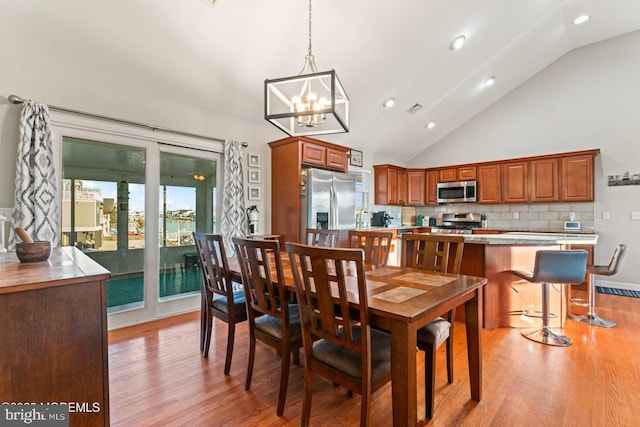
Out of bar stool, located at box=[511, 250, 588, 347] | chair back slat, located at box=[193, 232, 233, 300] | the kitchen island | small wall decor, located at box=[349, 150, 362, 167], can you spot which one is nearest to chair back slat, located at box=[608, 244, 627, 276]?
the kitchen island

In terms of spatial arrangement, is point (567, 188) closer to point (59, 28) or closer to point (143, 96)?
point (143, 96)

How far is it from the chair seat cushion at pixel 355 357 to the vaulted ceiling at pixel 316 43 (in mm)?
2843

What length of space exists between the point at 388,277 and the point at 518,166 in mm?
5036

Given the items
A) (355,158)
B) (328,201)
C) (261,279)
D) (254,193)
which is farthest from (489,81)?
(261,279)

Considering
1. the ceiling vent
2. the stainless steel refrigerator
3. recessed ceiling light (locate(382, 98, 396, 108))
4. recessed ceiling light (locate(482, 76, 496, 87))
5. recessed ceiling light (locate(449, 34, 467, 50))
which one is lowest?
the stainless steel refrigerator

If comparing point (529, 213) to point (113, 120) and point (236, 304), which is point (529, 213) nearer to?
point (236, 304)

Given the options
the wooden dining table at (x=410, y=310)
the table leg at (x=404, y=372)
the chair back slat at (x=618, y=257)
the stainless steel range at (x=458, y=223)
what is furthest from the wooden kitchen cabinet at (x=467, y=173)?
the table leg at (x=404, y=372)

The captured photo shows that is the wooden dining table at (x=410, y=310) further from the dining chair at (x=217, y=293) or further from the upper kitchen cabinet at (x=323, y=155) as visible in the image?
the upper kitchen cabinet at (x=323, y=155)

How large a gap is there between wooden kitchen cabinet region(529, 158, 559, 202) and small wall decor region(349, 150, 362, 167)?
3.08 m

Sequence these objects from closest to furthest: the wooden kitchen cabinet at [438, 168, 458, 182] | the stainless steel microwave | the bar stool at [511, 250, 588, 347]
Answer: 1. the bar stool at [511, 250, 588, 347]
2. the stainless steel microwave
3. the wooden kitchen cabinet at [438, 168, 458, 182]

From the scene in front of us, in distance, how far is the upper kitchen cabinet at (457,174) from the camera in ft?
20.2

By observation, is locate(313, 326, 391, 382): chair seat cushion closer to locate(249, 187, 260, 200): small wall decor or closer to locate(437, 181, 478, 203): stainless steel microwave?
locate(249, 187, 260, 200): small wall decor

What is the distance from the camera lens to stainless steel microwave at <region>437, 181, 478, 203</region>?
608 cm

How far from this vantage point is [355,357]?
1467 millimetres
